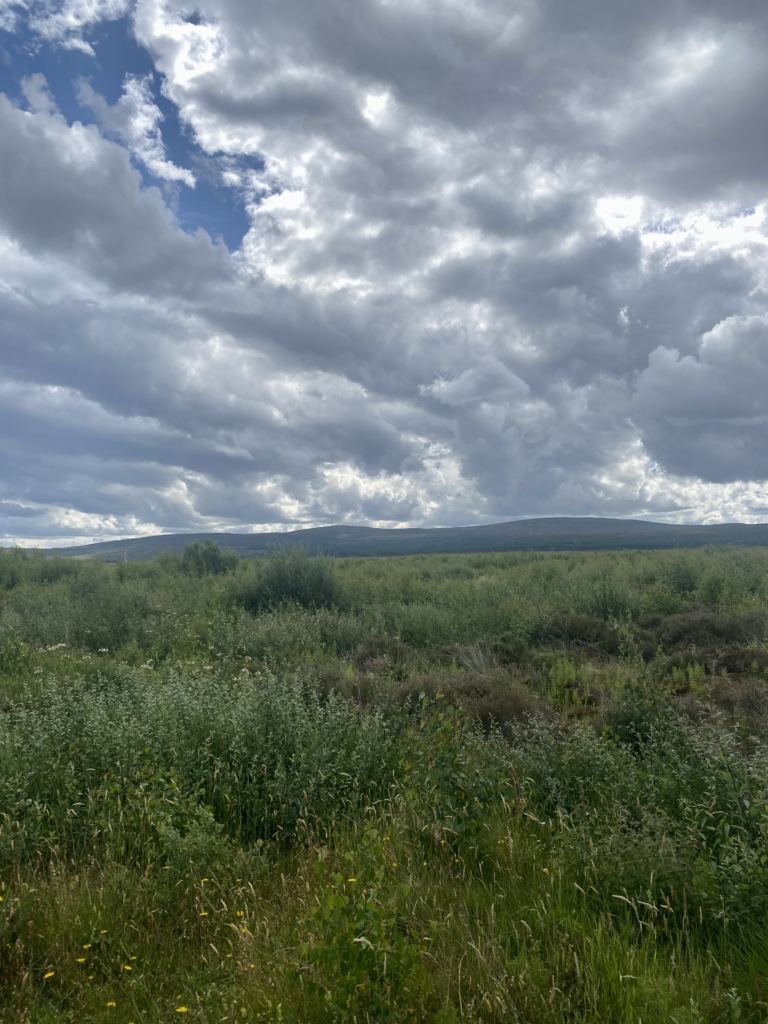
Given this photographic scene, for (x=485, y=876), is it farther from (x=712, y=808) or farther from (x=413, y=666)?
(x=413, y=666)

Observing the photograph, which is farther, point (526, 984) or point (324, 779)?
point (324, 779)

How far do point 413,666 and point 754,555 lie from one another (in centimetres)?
2196

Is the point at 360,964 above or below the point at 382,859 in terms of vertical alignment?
above

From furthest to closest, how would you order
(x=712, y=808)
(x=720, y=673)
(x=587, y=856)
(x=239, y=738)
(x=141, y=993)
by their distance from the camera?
(x=720, y=673) → (x=239, y=738) → (x=712, y=808) → (x=587, y=856) → (x=141, y=993)

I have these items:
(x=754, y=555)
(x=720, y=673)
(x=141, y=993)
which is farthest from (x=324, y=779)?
(x=754, y=555)

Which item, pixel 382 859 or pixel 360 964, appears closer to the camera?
pixel 360 964

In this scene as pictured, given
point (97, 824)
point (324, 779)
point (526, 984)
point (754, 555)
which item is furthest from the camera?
point (754, 555)

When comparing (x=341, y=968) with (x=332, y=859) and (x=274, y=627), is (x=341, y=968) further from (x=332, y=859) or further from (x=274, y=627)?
(x=274, y=627)

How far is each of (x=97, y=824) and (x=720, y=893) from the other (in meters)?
4.10

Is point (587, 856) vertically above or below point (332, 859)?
above

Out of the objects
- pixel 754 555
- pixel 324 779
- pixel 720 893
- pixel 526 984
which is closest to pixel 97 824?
pixel 324 779

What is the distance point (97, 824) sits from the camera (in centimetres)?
458

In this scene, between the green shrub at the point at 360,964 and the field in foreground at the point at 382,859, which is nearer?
the green shrub at the point at 360,964

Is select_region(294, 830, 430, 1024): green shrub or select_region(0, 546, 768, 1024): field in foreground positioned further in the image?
select_region(0, 546, 768, 1024): field in foreground
